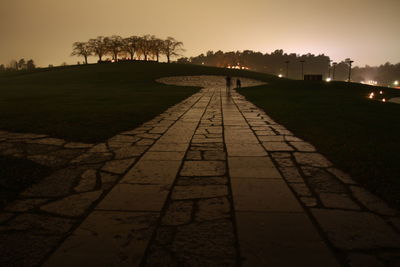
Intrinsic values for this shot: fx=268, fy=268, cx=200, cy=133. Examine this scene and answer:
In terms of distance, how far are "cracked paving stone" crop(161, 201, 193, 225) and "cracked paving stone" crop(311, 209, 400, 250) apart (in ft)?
3.85

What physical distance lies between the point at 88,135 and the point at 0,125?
3060 millimetres

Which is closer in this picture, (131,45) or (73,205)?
(73,205)

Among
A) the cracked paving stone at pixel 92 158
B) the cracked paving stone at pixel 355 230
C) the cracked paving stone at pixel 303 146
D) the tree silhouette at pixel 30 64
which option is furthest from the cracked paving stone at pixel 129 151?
the tree silhouette at pixel 30 64

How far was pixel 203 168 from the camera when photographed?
382 cm

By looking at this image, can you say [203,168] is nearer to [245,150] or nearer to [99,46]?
[245,150]

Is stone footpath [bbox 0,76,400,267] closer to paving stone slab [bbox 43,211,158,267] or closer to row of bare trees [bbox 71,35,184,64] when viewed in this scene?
paving stone slab [bbox 43,211,158,267]

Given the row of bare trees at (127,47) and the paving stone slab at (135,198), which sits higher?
the row of bare trees at (127,47)

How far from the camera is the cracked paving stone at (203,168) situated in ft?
11.8

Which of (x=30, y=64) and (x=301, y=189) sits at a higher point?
(x=30, y=64)

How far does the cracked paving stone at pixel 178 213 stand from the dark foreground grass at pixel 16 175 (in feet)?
5.54

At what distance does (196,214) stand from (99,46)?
294 feet

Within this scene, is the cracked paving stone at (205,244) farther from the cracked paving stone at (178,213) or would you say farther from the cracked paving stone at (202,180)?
the cracked paving stone at (202,180)

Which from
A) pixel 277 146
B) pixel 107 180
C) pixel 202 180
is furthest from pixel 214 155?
pixel 107 180

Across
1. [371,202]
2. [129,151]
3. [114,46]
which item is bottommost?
[371,202]
